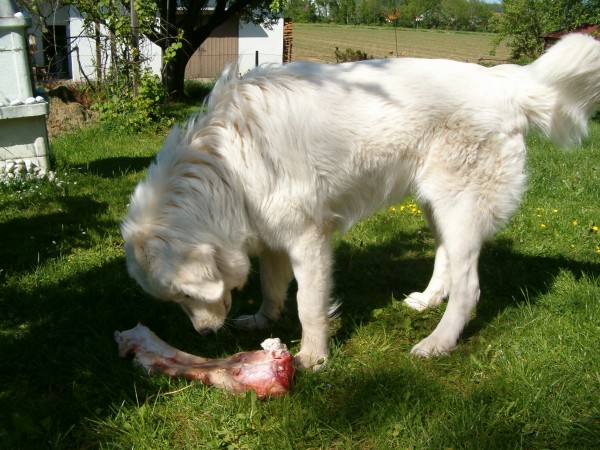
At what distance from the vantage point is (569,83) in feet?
10.9

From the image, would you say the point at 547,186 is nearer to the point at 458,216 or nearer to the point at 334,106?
the point at 458,216

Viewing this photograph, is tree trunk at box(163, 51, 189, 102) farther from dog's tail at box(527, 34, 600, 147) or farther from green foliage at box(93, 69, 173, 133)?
dog's tail at box(527, 34, 600, 147)

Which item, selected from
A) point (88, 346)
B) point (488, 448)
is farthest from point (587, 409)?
point (88, 346)

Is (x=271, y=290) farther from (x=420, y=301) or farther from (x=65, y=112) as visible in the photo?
(x=65, y=112)

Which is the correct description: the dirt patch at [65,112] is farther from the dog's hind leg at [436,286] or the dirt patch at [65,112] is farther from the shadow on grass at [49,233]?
the dog's hind leg at [436,286]

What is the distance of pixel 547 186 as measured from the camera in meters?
6.44

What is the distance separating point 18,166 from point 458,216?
4.89 metres

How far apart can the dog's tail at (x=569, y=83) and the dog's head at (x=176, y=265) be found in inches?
80.9

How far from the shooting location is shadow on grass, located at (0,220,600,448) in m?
2.81

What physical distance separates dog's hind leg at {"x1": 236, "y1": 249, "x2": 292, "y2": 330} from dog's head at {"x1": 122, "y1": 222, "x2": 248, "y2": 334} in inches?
26.2

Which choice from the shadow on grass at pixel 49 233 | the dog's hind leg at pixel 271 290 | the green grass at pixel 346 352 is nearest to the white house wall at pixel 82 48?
the shadow on grass at pixel 49 233

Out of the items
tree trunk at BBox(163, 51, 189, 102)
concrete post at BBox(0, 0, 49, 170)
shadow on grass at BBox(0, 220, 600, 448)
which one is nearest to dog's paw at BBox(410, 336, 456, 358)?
shadow on grass at BBox(0, 220, 600, 448)

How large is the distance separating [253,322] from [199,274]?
0.94 metres

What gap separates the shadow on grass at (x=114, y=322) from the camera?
2.81 meters
